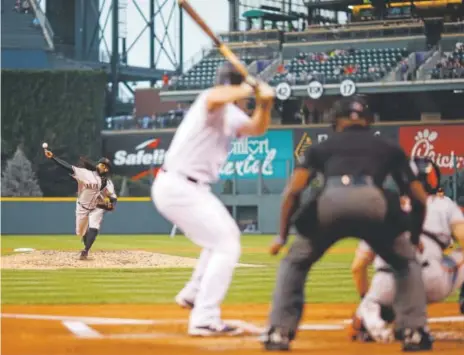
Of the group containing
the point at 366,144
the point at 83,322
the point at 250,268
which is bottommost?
the point at 250,268

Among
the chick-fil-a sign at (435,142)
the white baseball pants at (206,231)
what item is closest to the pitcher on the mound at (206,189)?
the white baseball pants at (206,231)

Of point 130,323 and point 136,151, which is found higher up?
point 130,323

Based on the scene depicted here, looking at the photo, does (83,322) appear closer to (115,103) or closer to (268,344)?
(268,344)

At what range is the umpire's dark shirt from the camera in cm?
698

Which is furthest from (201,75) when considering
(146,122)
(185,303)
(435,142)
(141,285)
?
Result: (185,303)

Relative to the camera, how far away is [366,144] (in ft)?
23.1

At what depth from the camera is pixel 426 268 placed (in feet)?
26.4

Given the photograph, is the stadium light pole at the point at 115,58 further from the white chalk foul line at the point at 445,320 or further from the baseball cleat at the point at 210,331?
the baseball cleat at the point at 210,331

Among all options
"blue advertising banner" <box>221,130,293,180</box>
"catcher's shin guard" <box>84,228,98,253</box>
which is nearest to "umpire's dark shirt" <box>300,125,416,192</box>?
"catcher's shin guard" <box>84,228,98,253</box>

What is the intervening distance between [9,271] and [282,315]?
1070cm

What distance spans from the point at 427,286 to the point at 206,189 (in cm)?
171

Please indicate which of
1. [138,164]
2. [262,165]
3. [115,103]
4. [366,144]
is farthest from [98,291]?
[115,103]

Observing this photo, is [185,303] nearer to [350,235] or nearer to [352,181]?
[350,235]

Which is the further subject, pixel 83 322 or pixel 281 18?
pixel 281 18
